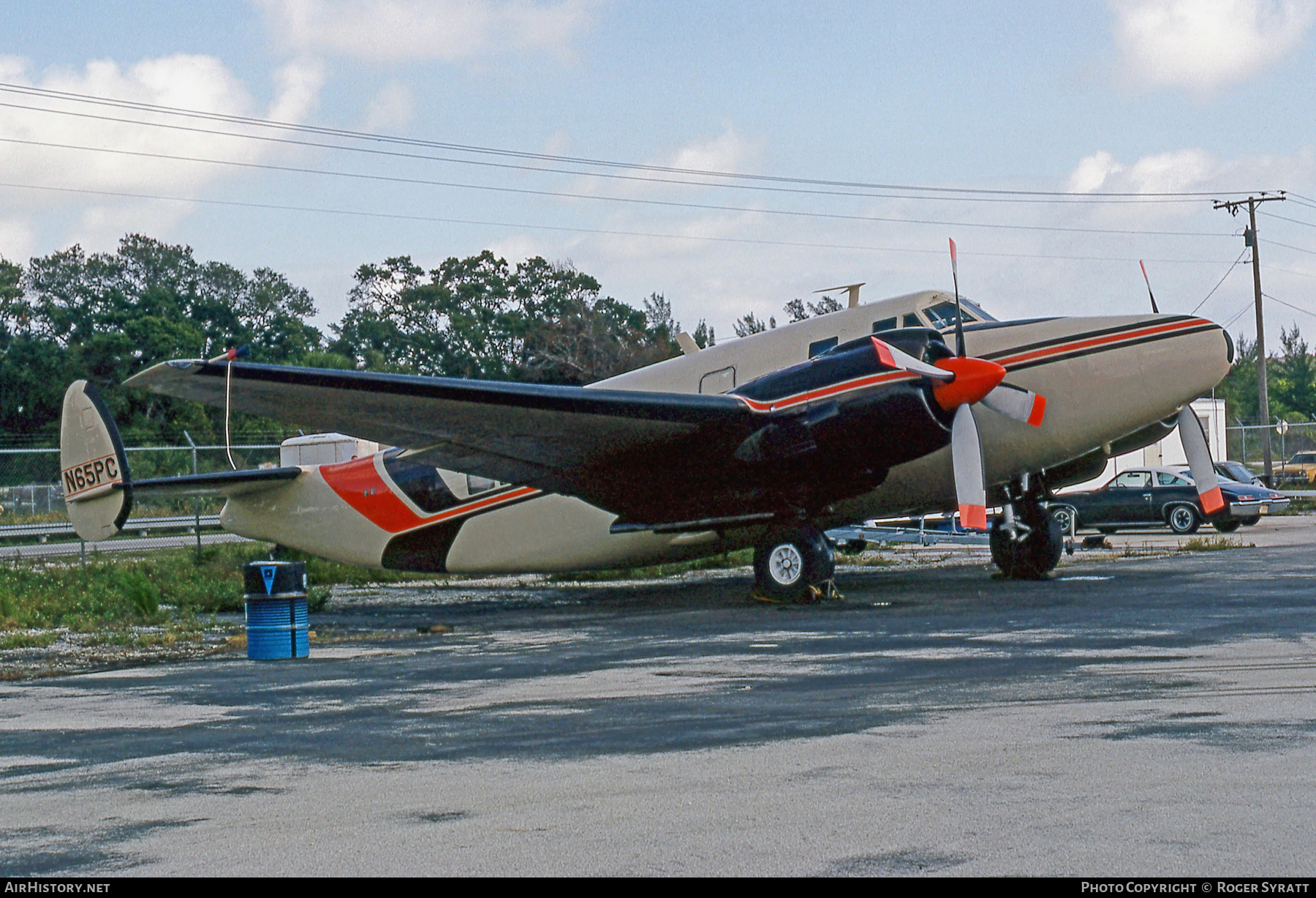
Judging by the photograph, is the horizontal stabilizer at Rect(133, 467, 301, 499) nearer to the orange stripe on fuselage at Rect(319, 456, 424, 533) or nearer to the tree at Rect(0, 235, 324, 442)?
the orange stripe on fuselage at Rect(319, 456, 424, 533)

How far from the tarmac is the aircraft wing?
8.89 feet

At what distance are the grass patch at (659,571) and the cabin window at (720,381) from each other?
6.13 m

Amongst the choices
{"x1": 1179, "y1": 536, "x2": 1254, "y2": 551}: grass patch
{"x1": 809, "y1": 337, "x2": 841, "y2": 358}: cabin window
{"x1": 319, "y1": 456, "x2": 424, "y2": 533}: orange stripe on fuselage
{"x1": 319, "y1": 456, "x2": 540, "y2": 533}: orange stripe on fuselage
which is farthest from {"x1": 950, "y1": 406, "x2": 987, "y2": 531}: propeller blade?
{"x1": 1179, "y1": 536, "x2": 1254, "y2": 551}: grass patch

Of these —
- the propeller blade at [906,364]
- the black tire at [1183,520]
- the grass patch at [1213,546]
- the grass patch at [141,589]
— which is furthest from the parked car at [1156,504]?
the grass patch at [141,589]

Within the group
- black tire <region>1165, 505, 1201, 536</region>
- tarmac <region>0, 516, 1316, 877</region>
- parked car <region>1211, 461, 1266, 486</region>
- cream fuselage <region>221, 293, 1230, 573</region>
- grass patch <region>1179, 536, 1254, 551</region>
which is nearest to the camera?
tarmac <region>0, 516, 1316, 877</region>

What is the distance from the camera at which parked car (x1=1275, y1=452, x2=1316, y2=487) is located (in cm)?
5300

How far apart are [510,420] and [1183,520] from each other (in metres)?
23.1

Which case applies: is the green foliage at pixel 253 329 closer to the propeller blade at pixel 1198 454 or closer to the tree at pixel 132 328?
the tree at pixel 132 328

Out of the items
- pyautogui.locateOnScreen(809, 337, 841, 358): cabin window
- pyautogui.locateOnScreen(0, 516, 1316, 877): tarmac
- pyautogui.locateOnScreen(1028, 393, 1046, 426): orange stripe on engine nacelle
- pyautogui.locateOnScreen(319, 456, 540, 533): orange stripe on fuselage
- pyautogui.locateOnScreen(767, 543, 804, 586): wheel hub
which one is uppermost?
pyautogui.locateOnScreen(809, 337, 841, 358): cabin window

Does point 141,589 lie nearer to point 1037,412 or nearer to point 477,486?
point 477,486

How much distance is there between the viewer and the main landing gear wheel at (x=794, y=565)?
1569cm

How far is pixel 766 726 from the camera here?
7.21 meters

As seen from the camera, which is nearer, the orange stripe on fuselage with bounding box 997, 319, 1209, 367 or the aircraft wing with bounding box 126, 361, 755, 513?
the aircraft wing with bounding box 126, 361, 755, 513

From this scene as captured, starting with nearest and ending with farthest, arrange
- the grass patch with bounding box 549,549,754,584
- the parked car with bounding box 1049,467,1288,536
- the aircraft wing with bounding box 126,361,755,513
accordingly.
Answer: the aircraft wing with bounding box 126,361,755,513 → the grass patch with bounding box 549,549,754,584 → the parked car with bounding box 1049,467,1288,536
